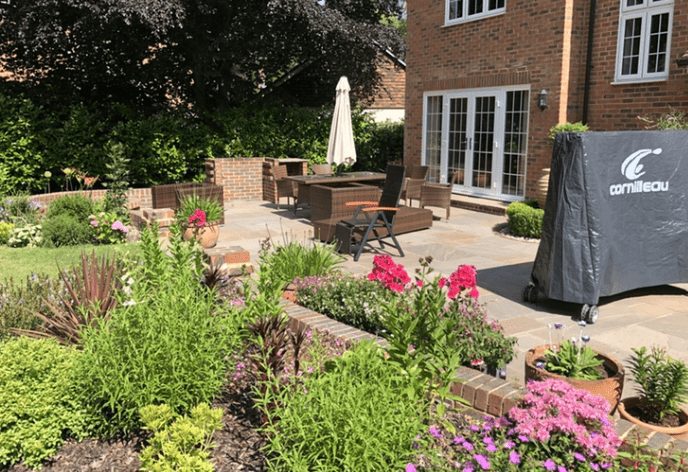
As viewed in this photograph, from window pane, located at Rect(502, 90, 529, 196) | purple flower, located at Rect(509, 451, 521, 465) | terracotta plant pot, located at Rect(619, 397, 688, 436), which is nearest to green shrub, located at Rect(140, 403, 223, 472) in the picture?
purple flower, located at Rect(509, 451, 521, 465)

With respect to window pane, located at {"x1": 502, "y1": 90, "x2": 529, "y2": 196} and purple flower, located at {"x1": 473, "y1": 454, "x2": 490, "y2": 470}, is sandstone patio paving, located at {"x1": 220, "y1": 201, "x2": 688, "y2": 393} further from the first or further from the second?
purple flower, located at {"x1": 473, "y1": 454, "x2": 490, "y2": 470}

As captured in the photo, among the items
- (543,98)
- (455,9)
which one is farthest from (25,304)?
(455,9)

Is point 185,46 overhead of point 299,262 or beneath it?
overhead

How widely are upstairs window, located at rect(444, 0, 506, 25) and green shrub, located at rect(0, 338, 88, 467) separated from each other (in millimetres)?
11312

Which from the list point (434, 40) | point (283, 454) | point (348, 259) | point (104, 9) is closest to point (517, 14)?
point (434, 40)

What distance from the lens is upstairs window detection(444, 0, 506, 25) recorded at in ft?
40.0

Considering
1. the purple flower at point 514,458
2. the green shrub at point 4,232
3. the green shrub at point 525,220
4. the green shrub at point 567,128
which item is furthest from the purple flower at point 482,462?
the green shrub at point 4,232

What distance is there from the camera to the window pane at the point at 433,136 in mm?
13993

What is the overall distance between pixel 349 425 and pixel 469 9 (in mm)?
12248

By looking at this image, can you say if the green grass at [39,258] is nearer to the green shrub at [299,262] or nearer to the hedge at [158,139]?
the green shrub at [299,262]

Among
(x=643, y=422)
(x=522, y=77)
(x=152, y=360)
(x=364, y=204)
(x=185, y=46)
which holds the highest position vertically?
(x=185, y=46)

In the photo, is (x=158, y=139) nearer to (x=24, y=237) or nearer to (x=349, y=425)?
(x=24, y=237)

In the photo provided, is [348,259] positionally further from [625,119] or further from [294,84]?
[294,84]

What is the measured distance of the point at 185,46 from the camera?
15094 mm
